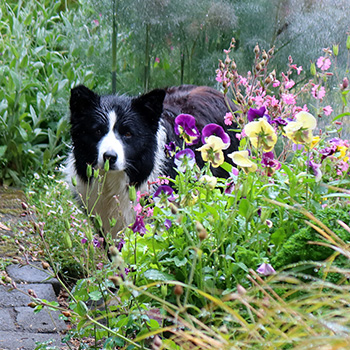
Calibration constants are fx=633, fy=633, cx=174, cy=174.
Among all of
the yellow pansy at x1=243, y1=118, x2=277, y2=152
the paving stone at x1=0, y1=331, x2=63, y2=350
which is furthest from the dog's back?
the yellow pansy at x1=243, y1=118, x2=277, y2=152

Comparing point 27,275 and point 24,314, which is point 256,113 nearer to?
point 24,314

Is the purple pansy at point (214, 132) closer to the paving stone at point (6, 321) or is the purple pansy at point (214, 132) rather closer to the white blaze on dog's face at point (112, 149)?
the white blaze on dog's face at point (112, 149)

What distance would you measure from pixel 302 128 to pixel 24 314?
1637mm

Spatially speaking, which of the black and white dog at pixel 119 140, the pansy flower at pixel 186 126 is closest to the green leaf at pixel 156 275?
the pansy flower at pixel 186 126

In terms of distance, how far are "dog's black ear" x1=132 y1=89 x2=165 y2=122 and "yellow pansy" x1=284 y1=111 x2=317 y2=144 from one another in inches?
57.2

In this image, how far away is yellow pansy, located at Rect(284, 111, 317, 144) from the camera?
1.87 metres

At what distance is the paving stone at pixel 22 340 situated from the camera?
2.49 meters

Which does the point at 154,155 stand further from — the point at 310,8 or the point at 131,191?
the point at 310,8

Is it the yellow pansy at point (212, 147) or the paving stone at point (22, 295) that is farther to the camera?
the paving stone at point (22, 295)

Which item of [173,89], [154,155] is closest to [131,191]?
[154,155]

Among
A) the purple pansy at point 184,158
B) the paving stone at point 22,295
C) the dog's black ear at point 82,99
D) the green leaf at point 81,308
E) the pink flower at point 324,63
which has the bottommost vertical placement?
the paving stone at point 22,295

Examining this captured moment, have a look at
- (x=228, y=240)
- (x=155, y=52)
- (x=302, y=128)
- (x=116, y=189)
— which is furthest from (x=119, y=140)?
(x=155, y=52)

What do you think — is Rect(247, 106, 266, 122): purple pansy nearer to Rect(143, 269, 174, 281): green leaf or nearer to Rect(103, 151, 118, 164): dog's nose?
Rect(143, 269, 174, 281): green leaf

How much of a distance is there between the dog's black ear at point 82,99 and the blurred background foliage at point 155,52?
1.30 meters
